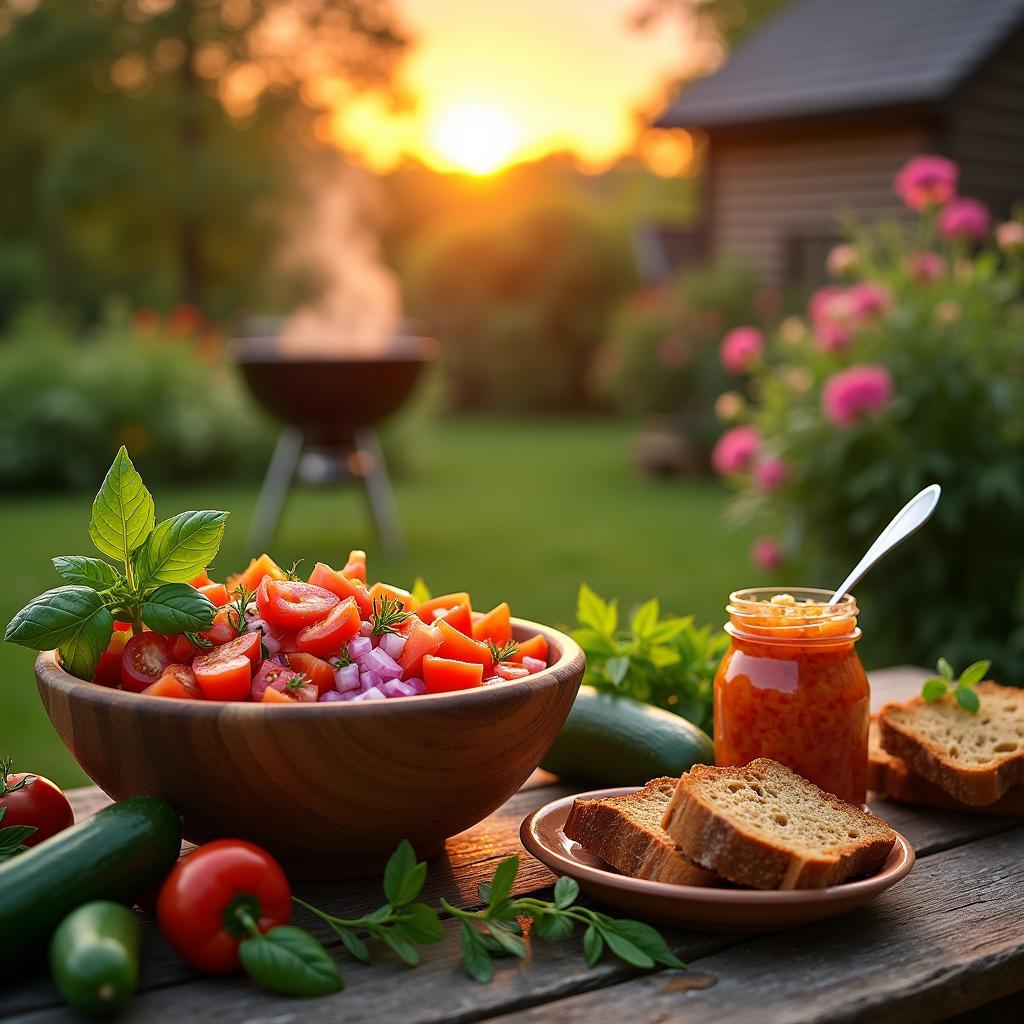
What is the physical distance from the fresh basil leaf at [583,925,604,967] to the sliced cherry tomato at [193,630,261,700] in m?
0.44

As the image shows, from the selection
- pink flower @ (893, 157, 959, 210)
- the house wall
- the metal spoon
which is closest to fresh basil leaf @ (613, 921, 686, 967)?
the metal spoon

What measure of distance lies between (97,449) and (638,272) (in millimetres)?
11817

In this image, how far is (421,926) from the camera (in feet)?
4.38

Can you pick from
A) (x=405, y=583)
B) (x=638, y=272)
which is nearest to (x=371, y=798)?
(x=405, y=583)

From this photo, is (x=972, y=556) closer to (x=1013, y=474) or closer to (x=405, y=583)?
(x=1013, y=474)

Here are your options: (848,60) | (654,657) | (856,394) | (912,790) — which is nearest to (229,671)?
(654,657)

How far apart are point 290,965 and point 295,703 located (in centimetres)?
26

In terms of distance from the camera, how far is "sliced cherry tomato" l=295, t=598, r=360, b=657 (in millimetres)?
1464

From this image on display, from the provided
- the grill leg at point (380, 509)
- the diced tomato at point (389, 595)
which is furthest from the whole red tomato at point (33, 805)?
the grill leg at point (380, 509)

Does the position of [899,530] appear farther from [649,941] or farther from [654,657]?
[649,941]

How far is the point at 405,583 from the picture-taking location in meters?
7.07

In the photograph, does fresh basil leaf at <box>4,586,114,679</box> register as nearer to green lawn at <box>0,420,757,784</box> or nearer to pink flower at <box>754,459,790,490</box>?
green lawn at <box>0,420,757,784</box>

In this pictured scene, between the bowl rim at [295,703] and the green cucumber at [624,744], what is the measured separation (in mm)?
437

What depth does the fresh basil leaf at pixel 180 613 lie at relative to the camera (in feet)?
4.73
